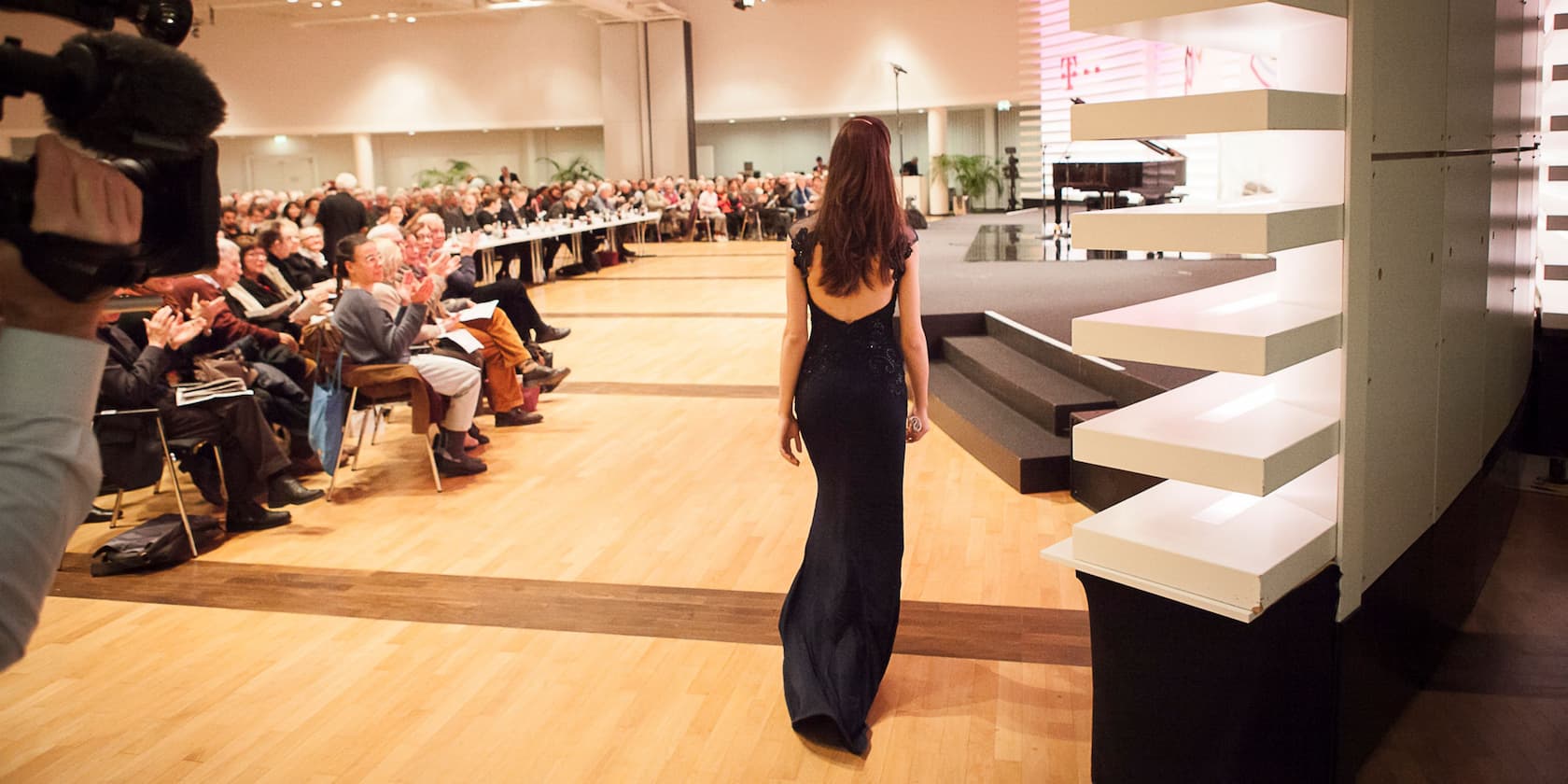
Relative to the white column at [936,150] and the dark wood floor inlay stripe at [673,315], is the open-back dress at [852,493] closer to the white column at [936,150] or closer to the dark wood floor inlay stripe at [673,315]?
the dark wood floor inlay stripe at [673,315]

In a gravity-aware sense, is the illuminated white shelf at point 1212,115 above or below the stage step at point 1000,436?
above

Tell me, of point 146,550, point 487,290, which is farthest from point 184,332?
point 487,290

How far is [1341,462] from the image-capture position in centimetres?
246

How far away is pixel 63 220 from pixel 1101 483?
443cm

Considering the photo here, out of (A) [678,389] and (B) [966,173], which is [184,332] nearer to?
(A) [678,389]

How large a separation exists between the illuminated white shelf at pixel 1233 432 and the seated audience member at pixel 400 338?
389 centimetres

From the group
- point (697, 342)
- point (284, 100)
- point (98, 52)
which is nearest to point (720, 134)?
point (284, 100)

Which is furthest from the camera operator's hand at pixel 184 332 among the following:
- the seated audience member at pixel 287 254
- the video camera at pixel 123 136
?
the video camera at pixel 123 136

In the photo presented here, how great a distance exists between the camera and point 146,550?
4625 mm

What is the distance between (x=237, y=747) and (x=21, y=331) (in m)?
2.73

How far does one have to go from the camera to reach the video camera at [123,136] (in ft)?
2.57

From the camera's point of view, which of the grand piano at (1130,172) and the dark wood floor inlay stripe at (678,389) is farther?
the grand piano at (1130,172)

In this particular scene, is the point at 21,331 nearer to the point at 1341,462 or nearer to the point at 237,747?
the point at 1341,462

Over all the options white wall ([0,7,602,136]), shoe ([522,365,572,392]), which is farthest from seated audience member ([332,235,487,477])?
white wall ([0,7,602,136])
